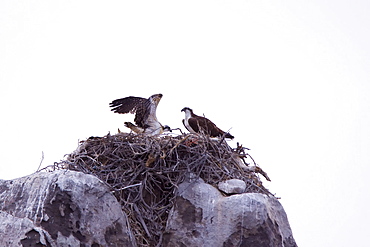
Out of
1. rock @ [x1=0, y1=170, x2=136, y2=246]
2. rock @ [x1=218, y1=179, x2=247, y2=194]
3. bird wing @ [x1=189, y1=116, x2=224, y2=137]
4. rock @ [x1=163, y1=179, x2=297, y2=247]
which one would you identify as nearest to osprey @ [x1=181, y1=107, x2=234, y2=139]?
bird wing @ [x1=189, y1=116, x2=224, y2=137]

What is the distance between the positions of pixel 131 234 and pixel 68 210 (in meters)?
0.98

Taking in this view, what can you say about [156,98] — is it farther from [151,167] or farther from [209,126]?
[151,167]

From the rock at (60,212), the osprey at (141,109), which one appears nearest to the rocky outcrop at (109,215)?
the rock at (60,212)

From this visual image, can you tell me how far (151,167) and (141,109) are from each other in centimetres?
278

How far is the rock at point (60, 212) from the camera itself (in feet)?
23.5

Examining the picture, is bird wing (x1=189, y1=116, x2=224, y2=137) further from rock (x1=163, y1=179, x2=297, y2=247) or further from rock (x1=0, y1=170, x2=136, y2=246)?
rock (x1=0, y1=170, x2=136, y2=246)

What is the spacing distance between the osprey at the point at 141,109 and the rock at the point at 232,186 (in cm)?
274

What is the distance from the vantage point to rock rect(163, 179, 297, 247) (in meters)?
8.15

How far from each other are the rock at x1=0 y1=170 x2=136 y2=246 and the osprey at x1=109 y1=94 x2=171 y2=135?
3.55m

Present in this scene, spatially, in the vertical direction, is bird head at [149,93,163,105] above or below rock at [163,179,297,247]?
above

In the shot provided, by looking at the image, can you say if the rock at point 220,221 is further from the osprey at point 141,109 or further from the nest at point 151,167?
the osprey at point 141,109

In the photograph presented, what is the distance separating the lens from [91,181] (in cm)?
784

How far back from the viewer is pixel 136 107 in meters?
11.5

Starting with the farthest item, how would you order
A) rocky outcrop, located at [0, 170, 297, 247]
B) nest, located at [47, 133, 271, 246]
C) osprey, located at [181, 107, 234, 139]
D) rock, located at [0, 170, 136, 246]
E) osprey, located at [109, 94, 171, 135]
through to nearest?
osprey, located at [109, 94, 171, 135]
osprey, located at [181, 107, 234, 139]
nest, located at [47, 133, 271, 246]
rocky outcrop, located at [0, 170, 297, 247]
rock, located at [0, 170, 136, 246]
